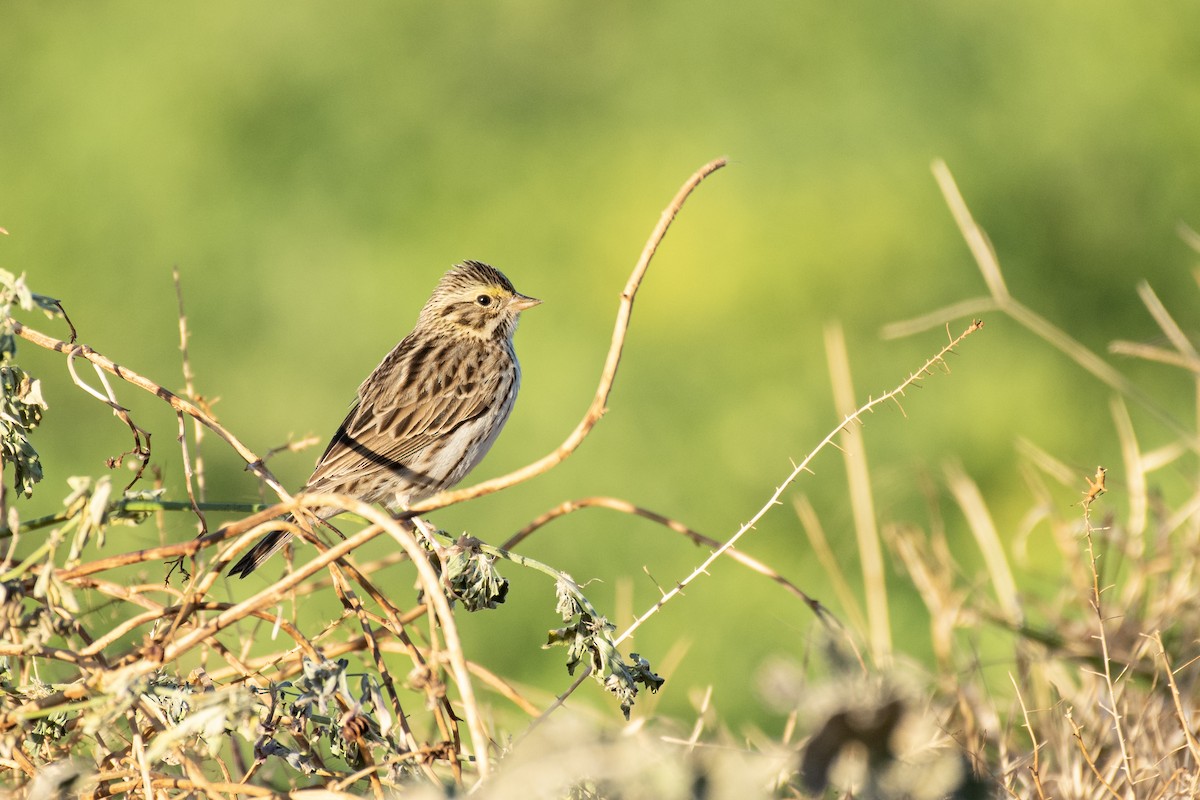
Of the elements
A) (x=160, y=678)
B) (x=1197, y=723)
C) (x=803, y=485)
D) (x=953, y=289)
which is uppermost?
(x=160, y=678)

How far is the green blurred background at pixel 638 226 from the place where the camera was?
29.8 ft

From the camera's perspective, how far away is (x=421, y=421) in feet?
19.3

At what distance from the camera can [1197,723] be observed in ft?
11.9

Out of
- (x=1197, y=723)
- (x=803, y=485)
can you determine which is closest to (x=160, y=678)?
(x=1197, y=723)

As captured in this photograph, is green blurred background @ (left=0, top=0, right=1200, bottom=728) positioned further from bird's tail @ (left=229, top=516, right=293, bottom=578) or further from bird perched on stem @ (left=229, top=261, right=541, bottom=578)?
bird's tail @ (left=229, top=516, right=293, bottom=578)

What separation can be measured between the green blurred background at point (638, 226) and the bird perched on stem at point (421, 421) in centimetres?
234

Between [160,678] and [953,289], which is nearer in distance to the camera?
[160,678]

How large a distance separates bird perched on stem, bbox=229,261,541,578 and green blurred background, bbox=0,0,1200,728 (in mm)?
2345

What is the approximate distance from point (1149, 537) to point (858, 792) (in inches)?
122

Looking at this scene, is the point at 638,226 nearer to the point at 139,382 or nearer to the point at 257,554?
the point at 257,554

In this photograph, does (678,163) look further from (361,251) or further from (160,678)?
(160,678)

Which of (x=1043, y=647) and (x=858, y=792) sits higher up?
(x=858, y=792)

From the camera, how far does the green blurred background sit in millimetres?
9070

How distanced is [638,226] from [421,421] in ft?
17.5
